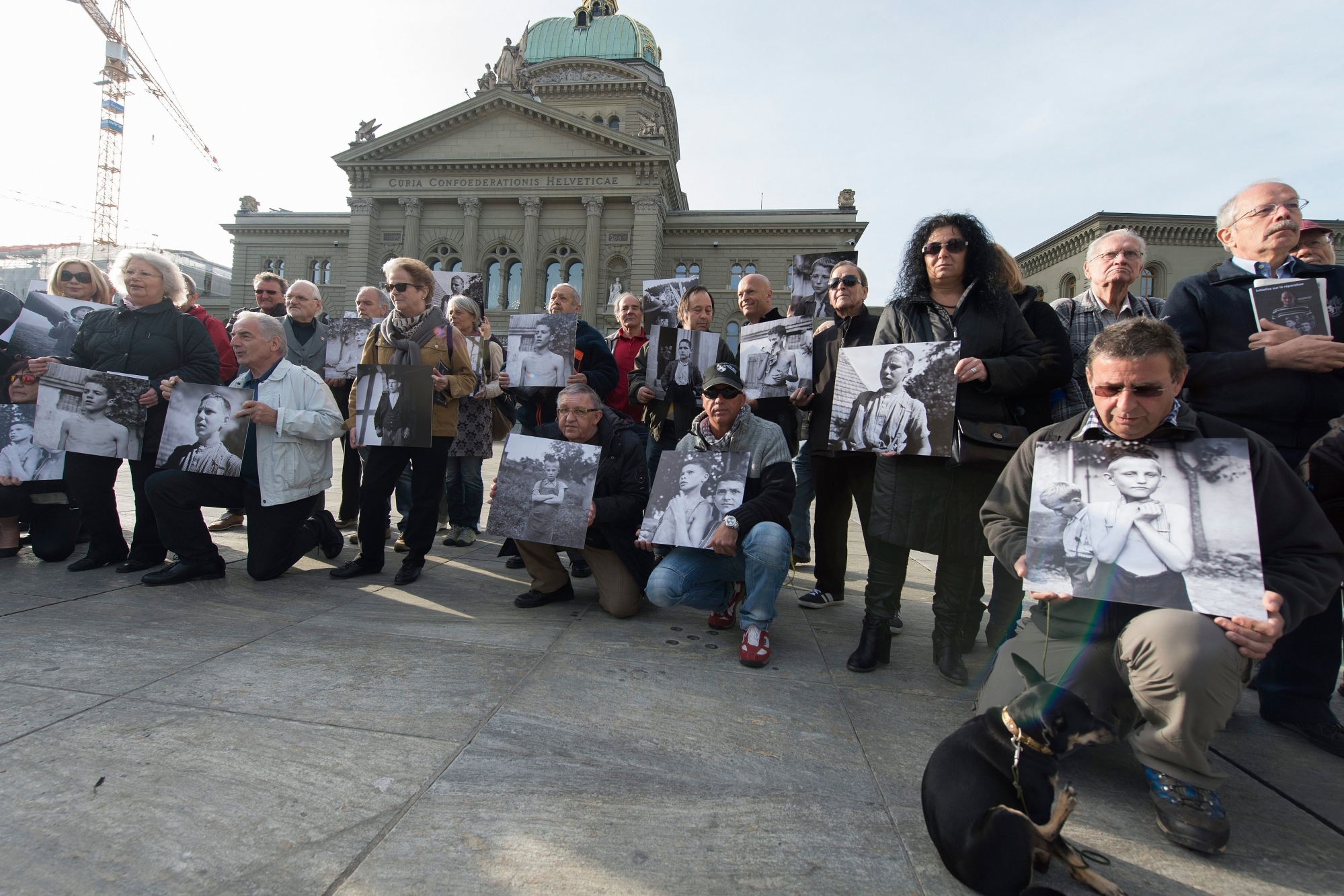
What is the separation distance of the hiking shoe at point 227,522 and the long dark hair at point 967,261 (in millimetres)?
5755

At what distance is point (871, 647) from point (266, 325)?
4254 mm

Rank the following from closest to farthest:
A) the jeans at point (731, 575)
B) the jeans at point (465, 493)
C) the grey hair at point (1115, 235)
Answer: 1. the jeans at point (731, 575)
2. the grey hair at point (1115, 235)
3. the jeans at point (465, 493)

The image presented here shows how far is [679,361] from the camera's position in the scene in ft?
15.6

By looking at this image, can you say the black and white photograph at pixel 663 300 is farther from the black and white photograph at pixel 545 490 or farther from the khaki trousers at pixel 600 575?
the khaki trousers at pixel 600 575

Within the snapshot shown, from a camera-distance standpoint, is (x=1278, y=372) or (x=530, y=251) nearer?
(x=1278, y=372)

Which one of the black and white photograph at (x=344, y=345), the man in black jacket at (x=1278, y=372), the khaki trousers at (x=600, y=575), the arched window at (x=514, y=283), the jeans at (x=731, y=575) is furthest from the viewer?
the arched window at (x=514, y=283)

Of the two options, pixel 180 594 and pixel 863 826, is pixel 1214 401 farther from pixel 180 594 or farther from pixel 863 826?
pixel 180 594

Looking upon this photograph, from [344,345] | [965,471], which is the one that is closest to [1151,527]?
[965,471]

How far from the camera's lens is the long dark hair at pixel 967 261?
315cm

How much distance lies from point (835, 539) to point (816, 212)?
37.9 m

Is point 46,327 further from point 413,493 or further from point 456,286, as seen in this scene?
point 456,286

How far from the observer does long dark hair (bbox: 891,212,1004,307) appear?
3.15m

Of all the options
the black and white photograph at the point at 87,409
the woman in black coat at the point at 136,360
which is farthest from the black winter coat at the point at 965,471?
the black and white photograph at the point at 87,409

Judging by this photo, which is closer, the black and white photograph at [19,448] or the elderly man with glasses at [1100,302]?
the elderly man with glasses at [1100,302]
